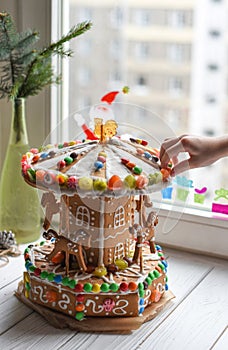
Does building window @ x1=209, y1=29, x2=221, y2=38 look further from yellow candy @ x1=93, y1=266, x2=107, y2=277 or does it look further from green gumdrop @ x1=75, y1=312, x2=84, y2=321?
green gumdrop @ x1=75, y1=312, x2=84, y2=321

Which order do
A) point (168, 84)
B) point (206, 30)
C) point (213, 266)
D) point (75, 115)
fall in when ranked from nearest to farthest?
point (75, 115) → point (213, 266) → point (206, 30) → point (168, 84)

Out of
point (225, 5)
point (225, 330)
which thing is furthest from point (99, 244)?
point (225, 5)

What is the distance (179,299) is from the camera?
5.15ft

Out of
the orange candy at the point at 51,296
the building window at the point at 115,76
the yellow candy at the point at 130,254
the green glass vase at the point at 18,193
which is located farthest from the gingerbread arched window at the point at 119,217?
the building window at the point at 115,76

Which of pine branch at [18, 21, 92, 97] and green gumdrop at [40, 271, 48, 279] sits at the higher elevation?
pine branch at [18, 21, 92, 97]

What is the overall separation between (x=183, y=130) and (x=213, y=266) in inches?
20.6

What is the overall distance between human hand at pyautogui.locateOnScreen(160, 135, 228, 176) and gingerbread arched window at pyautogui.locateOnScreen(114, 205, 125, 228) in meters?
0.14

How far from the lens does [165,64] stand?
2.21m

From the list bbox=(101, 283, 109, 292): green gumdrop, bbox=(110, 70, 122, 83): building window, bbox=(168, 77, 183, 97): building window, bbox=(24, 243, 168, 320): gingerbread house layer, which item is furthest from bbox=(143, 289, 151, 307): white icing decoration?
bbox=(168, 77, 183, 97): building window

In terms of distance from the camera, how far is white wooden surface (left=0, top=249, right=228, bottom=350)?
1368 millimetres

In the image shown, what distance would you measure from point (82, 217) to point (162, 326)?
304 mm

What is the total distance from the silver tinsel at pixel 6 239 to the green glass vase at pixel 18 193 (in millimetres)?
50

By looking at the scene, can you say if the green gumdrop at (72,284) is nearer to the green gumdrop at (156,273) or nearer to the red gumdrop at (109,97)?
the green gumdrop at (156,273)

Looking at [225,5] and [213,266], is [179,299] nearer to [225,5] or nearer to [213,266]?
[213,266]
